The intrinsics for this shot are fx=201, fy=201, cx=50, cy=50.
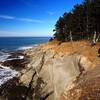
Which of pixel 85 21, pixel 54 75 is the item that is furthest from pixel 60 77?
pixel 85 21

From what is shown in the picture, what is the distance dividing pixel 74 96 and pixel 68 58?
8.94 m

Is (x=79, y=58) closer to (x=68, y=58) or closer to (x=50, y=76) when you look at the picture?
(x=68, y=58)

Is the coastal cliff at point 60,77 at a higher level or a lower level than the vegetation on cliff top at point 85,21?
lower

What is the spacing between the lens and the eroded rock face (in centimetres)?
1752

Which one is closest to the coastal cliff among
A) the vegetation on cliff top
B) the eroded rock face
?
the eroded rock face

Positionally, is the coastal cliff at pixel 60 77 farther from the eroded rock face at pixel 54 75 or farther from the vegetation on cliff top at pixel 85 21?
the vegetation on cliff top at pixel 85 21

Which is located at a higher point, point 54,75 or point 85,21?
point 85,21

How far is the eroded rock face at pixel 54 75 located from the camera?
57.5 ft

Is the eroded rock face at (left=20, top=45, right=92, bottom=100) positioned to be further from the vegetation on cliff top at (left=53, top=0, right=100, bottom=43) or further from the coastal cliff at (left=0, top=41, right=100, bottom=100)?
the vegetation on cliff top at (left=53, top=0, right=100, bottom=43)

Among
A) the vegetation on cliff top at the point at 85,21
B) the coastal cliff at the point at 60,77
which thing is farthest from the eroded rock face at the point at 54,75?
the vegetation on cliff top at the point at 85,21

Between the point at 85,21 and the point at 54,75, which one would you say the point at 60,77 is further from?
the point at 85,21

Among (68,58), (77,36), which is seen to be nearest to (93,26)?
(77,36)

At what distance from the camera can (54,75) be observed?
65.4 feet

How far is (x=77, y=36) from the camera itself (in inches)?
1636
